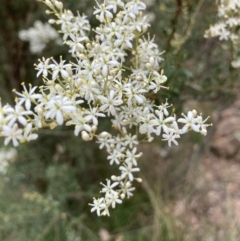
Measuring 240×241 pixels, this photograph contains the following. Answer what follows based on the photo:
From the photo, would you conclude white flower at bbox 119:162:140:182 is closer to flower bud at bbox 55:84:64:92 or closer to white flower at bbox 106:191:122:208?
white flower at bbox 106:191:122:208

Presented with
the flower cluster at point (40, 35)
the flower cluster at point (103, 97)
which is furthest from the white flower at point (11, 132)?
the flower cluster at point (40, 35)

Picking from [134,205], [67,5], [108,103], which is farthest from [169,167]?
[108,103]

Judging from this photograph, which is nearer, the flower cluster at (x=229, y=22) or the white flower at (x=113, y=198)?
the white flower at (x=113, y=198)

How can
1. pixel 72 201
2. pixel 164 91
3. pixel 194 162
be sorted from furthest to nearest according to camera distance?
pixel 194 162, pixel 72 201, pixel 164 91

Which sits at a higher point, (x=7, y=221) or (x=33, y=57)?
(x=33, y=57)

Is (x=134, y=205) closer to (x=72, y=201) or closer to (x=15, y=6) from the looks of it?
(x=72, y=201)

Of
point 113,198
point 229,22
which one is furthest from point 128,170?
point 229,22

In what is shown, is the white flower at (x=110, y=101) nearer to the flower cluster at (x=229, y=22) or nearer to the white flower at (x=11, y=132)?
the white flower at (x=11, y=132)

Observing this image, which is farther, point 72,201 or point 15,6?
point 72,201

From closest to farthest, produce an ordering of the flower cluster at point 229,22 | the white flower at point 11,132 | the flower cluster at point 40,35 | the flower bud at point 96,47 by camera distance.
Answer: the white flower at point 11,132 < the flower bud at point 96,47 < the flower cluster at point 229,22 < the flower cluster at point 40,35
